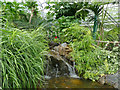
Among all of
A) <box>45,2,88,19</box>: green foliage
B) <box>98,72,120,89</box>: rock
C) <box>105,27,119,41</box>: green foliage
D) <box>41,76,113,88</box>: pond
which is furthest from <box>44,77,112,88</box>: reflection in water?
<box>45,2,88,19</box>: green foliage

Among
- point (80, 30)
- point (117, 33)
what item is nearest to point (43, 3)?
point (80, 30)

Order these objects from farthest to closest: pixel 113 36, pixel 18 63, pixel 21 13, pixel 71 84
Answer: pixel 21 13 → pixel 113 36 → pixel 71 84 → pixel 18 63

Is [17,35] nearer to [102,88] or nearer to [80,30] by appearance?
[102,88]

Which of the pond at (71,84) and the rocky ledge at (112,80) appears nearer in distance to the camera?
the pond at (71,84)

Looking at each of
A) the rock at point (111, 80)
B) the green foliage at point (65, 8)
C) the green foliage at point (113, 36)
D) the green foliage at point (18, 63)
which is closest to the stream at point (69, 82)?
the rock at point (111, 80)

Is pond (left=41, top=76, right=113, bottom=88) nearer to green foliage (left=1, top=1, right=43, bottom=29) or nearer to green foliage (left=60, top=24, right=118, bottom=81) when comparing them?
green foliage (left=60, top=24, right=118, bottom=81)

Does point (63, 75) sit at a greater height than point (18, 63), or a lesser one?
lesser

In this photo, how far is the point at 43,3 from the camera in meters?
4.23

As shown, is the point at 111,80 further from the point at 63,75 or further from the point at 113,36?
the point at 113,36

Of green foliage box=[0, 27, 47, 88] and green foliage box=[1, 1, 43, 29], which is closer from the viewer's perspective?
green foliage box=[0, 27, 47, 88]

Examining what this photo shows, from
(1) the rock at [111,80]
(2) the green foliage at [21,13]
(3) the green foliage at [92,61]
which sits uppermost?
(2) the green foliage at [21,13]

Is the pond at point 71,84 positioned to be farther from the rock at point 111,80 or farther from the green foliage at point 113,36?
the green foliage at point 113,36

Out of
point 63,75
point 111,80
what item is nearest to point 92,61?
point 111,80

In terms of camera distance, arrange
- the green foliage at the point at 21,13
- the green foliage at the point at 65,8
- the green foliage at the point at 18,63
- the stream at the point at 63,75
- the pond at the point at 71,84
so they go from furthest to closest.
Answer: the green foliage at the point at 65,8, the green foliage at the point at 21,13, the stream at the point at 63,75, the pond at the point at 71,84, the green foliage at the point at 18,63
